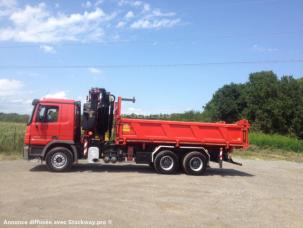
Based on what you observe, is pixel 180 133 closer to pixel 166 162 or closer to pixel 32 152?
pixel 166 162

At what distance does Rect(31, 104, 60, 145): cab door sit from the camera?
50.3 ft

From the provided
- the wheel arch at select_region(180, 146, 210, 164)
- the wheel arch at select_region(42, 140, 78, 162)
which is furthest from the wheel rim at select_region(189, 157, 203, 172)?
the wheel arch at select_region(42, 140, 78, 162)

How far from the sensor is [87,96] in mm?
16188

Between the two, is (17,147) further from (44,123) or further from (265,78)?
(265,78)

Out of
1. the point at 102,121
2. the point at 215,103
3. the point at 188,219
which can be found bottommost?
the point at 188,219

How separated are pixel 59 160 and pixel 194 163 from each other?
193 inches

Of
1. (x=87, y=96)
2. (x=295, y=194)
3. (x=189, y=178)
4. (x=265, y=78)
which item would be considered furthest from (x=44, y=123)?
(x=265, y=78)

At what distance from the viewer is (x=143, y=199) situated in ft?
34.4

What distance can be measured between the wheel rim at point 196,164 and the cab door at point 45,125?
4982 millimetres

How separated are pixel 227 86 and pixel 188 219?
254 ft

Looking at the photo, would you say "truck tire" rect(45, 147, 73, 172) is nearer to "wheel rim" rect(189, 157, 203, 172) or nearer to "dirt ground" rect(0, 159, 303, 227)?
"dirt ground" rect(0, 159, 303, 227)

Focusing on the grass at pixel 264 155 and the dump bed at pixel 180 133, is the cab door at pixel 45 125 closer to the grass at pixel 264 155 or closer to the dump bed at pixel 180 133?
the dump bed at pixel 180 133

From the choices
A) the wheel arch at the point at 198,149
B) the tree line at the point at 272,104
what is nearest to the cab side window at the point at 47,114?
the wheel arch at the point at 198,149

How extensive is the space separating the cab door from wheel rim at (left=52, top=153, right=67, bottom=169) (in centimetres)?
62
